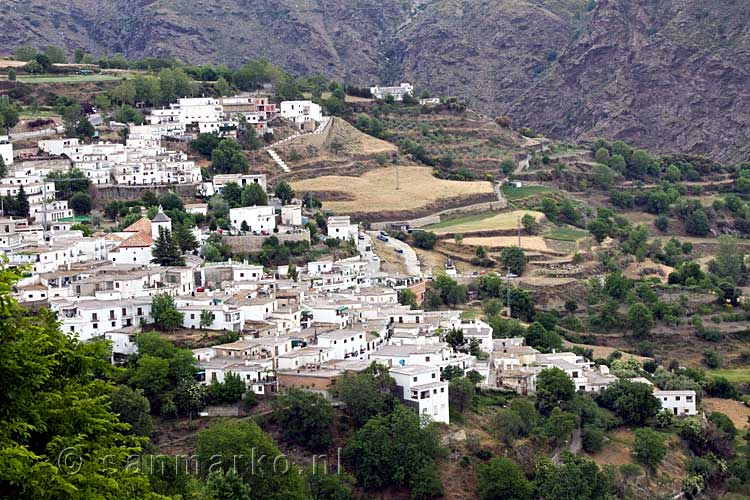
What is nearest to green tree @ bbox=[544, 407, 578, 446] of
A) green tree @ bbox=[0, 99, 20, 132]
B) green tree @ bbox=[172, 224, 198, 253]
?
green tree @ bbox=[172, 224, 198, 253]

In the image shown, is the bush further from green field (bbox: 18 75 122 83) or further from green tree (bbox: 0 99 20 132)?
green field (bbox: 18 75 122 83)

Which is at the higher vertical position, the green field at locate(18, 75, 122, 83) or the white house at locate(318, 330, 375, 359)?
the green field at locate(18, 75, 122, 83)

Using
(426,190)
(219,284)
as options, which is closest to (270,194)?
(426,190)

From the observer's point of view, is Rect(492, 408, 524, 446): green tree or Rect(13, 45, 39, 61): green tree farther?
Rect(13, 45, 39, 61): green tree

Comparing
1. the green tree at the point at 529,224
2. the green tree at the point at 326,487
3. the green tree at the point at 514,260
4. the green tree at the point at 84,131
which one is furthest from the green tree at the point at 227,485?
the green tree at the point at 529,224

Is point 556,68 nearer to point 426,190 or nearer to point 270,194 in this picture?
point 426,190

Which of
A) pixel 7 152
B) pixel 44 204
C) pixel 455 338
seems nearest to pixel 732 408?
pixel 455 338
